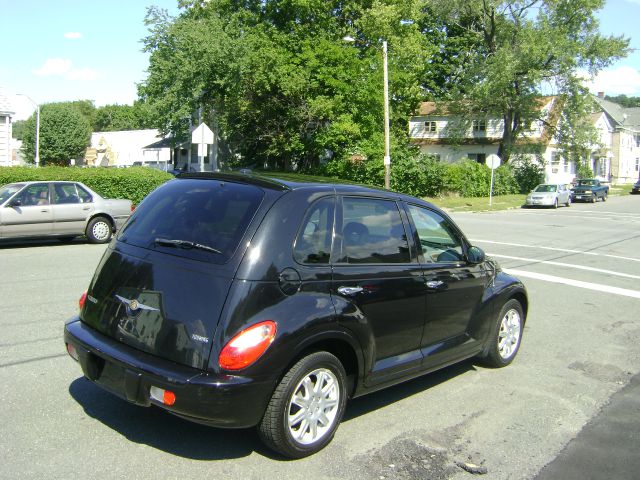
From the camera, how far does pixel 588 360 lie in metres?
6.29

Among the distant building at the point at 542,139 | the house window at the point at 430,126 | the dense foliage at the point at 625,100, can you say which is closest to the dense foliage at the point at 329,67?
the distant building at the point at 542,139

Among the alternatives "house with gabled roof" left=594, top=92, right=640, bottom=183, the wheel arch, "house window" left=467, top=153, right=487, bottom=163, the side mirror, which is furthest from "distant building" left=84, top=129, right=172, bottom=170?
the wheel arch

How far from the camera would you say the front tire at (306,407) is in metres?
3.63

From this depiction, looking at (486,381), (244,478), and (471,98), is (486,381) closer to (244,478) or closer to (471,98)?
(244,478)

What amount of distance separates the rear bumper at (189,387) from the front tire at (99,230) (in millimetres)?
11120

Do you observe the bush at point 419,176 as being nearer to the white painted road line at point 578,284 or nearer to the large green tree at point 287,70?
the large green tree at point 287,70

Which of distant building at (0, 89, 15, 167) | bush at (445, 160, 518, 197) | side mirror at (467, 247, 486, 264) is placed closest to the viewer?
side mirror at (467, 247, 486, 264)

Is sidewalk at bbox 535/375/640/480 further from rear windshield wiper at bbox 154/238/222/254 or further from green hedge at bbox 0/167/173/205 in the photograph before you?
green hedge at bbox 0/167/173/205

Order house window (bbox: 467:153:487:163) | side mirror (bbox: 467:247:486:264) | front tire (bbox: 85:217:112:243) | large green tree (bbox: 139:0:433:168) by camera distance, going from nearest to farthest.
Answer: side mirror (bbox: 467:247:486:264) → front tire (bbox: 85:217:112:243) → large green tree (bbox: 139:0:433:168) → house window (bbox: 467:153:487:163)

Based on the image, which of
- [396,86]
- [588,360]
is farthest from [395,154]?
[588,360]

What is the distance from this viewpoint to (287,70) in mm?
36000

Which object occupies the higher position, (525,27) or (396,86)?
(525,27)

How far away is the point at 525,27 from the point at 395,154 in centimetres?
1573

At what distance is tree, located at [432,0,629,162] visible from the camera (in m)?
41.5
